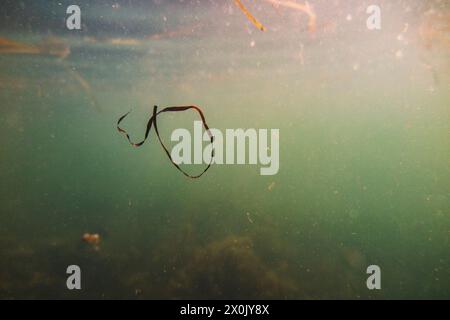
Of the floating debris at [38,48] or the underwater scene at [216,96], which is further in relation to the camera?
the floating debris at [38,48]

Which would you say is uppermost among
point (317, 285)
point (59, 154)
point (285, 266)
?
point (59, 154)

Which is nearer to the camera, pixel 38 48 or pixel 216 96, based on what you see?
pixel 38 48

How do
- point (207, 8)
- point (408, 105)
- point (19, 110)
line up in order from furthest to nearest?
point (408, 105) → point (19, 110) → point (207, 8)

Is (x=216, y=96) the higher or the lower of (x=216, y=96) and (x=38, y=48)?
the higher

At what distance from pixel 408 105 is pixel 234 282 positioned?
31198 mm

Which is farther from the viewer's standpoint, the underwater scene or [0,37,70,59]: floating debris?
[0,37,70,59]: floating debris

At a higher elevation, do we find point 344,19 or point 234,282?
point 344,19

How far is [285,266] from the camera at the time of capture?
11211mm

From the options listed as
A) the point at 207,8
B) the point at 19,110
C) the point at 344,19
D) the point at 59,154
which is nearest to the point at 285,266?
the point at 207,8
